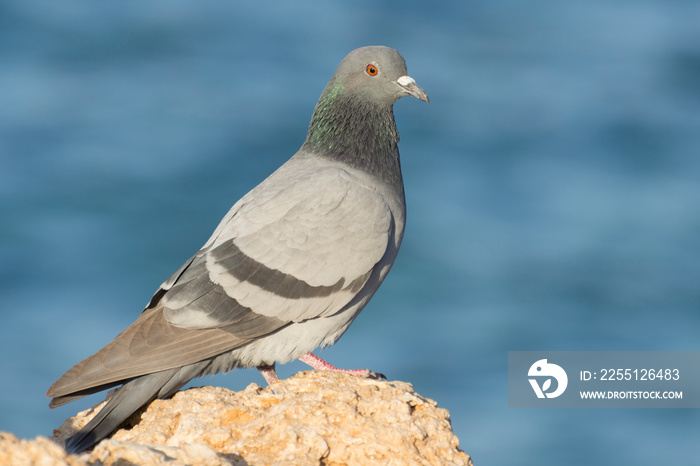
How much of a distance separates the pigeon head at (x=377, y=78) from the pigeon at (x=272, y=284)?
583mm

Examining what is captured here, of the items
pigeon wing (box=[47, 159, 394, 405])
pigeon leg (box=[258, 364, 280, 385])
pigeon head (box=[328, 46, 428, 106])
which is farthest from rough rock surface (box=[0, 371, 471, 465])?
pigeon head (box=[328, 46, 428, 106])

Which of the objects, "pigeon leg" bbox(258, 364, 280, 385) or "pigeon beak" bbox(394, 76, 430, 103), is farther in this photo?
"pigeon beak" bbox(394, 76, 430, 103)

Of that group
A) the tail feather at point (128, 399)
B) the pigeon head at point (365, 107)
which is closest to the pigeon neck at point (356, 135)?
the pigeon head at point (365, 107)

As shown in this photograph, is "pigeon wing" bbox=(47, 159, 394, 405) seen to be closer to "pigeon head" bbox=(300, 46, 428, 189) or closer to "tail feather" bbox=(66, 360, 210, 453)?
"tail feather" bbox=(66, 360, 210, 453)

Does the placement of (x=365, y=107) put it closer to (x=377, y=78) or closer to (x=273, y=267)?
(x=377, y=78)

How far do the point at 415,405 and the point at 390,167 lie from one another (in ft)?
11.3

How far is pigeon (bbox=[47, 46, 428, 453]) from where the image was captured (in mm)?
6461

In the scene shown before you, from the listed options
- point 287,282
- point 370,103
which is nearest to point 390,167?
point 370,103

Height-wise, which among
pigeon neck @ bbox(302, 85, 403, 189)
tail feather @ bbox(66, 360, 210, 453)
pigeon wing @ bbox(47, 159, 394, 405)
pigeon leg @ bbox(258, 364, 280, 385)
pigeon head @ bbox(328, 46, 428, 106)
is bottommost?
tail feather @ bbox(66, 360, 210, 453)

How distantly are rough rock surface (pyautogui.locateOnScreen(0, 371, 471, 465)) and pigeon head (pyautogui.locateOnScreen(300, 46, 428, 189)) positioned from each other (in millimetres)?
3239

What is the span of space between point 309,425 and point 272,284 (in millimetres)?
2431

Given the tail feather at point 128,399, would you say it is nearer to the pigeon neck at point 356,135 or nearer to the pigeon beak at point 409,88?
the pigeon neck at point 356,135

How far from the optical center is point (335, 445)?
4973 mm

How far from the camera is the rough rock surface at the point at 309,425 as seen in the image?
4871 mm
